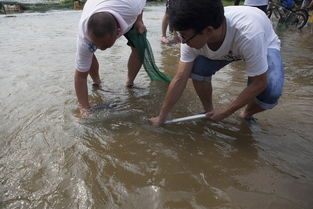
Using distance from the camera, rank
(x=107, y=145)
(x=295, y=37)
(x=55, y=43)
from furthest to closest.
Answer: (x=295, y=37) < (x=55, y=43) < (x=107, y=145)

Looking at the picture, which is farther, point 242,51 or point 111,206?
point 242,51

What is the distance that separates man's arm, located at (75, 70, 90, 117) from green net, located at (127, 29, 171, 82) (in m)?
0.73

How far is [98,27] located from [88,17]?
0.19 metres

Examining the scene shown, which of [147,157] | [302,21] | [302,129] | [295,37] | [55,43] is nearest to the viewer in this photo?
[147,157]

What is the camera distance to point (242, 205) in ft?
5.00

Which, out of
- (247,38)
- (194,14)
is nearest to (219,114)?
(247,38)

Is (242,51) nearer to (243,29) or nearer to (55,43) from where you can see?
(243,29)

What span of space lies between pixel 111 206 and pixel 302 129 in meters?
1.66

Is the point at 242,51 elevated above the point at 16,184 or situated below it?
above

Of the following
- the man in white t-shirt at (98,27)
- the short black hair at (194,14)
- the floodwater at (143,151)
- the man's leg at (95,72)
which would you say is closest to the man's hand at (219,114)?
the floodwater at (143,151)

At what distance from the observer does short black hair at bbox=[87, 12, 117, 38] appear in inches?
79.0

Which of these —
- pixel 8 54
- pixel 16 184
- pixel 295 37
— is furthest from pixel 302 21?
pixel 16 184

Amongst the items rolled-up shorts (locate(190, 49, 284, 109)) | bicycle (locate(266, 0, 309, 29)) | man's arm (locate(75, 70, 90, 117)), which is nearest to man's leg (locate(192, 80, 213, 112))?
rolled-up shorts (locate(190, 49, 284, 109))

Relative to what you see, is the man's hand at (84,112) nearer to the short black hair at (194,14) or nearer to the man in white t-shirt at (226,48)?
the man in white t-shirt at (226,48)
